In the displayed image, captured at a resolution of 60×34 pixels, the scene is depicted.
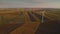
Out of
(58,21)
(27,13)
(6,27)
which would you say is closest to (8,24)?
(6,27)

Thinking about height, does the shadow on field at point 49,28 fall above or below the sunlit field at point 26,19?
below

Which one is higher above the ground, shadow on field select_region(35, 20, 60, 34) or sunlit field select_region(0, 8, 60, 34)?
sunlit field select_region(0, 8, 60, 34)

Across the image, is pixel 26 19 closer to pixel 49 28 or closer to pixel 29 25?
pixel 29 25

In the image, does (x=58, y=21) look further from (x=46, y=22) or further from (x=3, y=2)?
(x=3, y=2)

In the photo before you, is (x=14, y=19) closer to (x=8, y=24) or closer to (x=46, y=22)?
(x=8, y=24)

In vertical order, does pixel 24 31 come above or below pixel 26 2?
below

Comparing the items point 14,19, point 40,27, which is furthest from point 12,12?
point 40,27

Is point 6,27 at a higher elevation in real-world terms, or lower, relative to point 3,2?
lower

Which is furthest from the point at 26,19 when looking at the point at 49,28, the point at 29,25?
the point at 49,28
